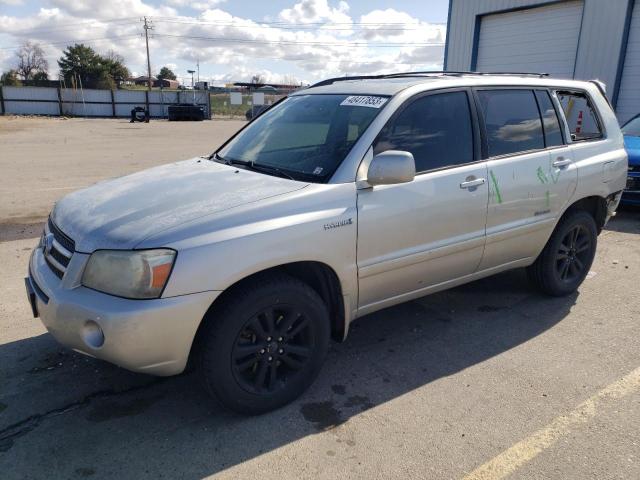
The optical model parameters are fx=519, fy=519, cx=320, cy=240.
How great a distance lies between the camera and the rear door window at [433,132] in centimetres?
331

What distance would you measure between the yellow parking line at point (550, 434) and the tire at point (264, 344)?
1.06 meters

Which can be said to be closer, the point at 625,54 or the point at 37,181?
the point at 37,181

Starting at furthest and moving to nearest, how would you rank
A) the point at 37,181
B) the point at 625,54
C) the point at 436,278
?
the point at 625,54 < the point at 37,181 < the point at 436,278

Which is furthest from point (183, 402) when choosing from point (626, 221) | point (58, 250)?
point (626, 221)

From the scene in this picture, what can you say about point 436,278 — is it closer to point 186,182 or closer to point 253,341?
point 253,341

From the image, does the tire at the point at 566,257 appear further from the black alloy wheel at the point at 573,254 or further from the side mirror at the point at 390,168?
the side mirror at the point at 390,168

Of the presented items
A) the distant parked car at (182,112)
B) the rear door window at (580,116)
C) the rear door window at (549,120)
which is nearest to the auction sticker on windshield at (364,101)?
the rear door window at (549,120)

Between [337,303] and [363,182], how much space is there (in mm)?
741

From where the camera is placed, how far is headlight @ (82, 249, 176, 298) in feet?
8.02

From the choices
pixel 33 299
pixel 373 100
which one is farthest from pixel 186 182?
pixel 373 100

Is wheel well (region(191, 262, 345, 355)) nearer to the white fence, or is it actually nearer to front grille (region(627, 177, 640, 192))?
front grille (region(627, 177, 640, 192))

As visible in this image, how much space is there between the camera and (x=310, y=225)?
2809 mm

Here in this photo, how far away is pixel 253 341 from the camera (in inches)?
111

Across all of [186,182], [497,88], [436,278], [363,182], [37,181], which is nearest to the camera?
[363,182]
